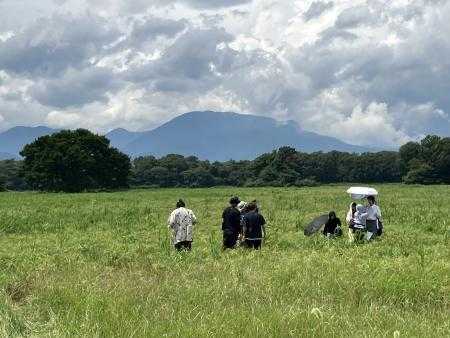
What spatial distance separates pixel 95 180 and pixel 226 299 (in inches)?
3091

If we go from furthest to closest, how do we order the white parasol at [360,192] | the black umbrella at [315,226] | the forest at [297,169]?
the forest at [297,169], the black umbrella at [315,226], the white parasol at [360,192]

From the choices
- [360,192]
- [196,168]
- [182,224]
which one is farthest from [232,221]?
[196,168]

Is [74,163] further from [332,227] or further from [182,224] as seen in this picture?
[182,224]

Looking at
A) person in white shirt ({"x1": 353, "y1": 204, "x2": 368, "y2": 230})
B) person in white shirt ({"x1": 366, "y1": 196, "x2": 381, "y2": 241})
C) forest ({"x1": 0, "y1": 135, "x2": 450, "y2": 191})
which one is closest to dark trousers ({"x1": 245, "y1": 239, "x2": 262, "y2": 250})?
person in white shirt ({"x1": 353, "y1": 204, "x2": 368, "y2": 230})

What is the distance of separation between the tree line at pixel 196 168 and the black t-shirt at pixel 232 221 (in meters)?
67.3

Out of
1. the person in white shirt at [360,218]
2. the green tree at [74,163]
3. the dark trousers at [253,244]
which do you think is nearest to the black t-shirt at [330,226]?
the person in white shirt at [360,218]

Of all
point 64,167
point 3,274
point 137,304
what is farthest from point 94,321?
point 64,167

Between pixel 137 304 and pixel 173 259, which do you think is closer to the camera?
pixel 137 304

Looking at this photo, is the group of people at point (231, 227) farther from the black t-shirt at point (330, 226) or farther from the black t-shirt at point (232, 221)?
the black t-shirt at point (330, 226)

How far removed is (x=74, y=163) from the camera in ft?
270

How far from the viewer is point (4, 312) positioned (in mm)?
7848

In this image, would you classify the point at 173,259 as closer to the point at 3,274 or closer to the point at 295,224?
the point at 3,274

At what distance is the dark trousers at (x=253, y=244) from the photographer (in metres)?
17.5

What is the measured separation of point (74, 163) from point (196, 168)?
153ft
